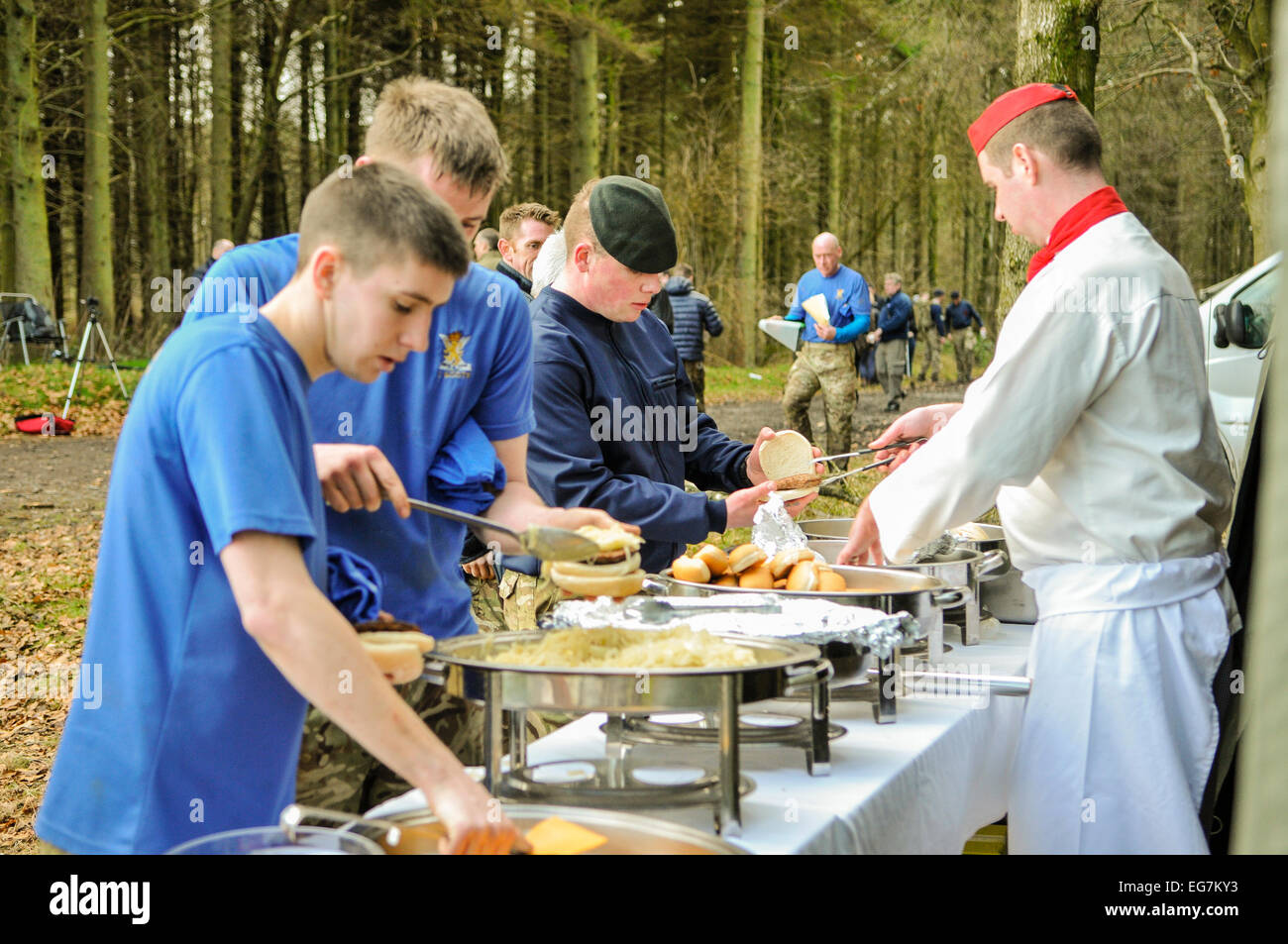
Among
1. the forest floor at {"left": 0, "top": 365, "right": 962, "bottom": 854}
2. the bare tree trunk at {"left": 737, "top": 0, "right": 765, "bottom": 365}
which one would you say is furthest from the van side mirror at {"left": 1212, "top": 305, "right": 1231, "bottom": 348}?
the bare tree trunk at {"left": 737, "top": 0, "right": 765, "bottom": 365}

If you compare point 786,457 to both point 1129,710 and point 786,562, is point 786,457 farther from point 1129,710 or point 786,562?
point 1129,710

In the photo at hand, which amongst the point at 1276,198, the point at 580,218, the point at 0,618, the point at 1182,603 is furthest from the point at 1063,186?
the point at 0,618

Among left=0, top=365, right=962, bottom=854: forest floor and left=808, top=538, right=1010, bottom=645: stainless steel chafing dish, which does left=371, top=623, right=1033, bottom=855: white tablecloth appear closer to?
left=808, top=538, right=1010, bottom=645: stainless steel chafing dish

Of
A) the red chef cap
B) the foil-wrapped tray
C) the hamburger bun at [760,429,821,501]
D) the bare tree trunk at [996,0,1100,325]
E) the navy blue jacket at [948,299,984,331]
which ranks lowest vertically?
the foil-wrapped tray

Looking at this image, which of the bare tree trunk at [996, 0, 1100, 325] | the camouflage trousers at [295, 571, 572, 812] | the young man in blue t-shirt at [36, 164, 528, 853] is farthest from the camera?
the bare tree trunk at [996, 0, 1100, 325]

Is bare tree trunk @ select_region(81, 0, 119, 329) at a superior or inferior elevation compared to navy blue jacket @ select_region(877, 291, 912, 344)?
superior

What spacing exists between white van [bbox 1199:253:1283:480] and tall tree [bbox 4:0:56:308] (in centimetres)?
1135

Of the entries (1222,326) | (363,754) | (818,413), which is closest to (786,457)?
(363,754)

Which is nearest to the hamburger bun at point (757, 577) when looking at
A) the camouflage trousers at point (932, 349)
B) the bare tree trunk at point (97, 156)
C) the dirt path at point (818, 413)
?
the dirt path at point (818, 413)

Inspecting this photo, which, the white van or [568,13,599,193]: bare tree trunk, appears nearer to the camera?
the white van

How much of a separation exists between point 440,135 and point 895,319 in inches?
595

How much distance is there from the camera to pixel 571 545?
1.96 metres

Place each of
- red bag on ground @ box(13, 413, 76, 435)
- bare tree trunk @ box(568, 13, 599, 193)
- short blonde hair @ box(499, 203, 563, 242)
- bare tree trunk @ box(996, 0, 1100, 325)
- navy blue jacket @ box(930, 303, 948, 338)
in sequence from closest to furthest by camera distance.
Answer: bare tree trunk @ box(996, 0, 1100, 325) → short blonde hair @ box(499, 203, 563, 242) → red bag on ground @ box(13, 413, 76, 435) → bare tree trunk @ box(568, 13, 599, 193) → navy blue jacket @ box(930, 303, 948, 338)

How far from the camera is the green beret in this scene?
9.89ft
